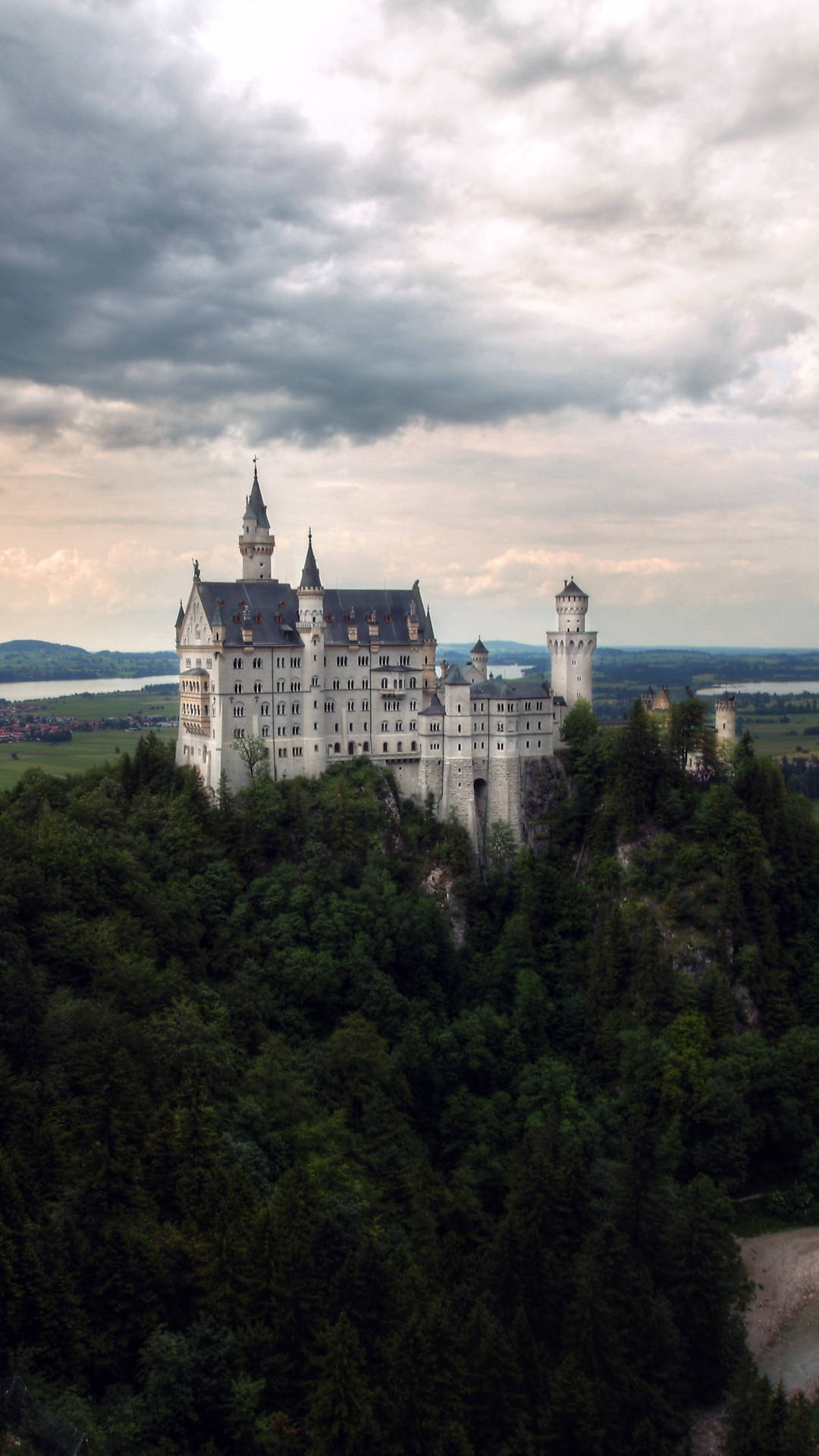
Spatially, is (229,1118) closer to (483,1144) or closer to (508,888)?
(483,1144)

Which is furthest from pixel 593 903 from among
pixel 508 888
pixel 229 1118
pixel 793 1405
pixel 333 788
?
pixel 793 1405

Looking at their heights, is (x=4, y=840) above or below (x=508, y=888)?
above

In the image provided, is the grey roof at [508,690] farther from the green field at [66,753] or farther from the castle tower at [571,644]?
the green field at [66,753]

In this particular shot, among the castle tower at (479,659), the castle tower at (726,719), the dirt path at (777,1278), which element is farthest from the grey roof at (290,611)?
the dirt path at (777,1278)

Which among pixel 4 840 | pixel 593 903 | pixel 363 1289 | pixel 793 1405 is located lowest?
pixel 793 1405

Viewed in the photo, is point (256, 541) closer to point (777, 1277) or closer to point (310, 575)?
point (310, 575)

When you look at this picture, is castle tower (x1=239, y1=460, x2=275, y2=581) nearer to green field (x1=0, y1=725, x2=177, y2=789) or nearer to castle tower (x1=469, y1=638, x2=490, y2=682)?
castle tower (x1=469, y1=638, x2=490, y2=682)

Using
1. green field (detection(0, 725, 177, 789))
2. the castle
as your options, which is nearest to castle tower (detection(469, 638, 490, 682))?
the castle
